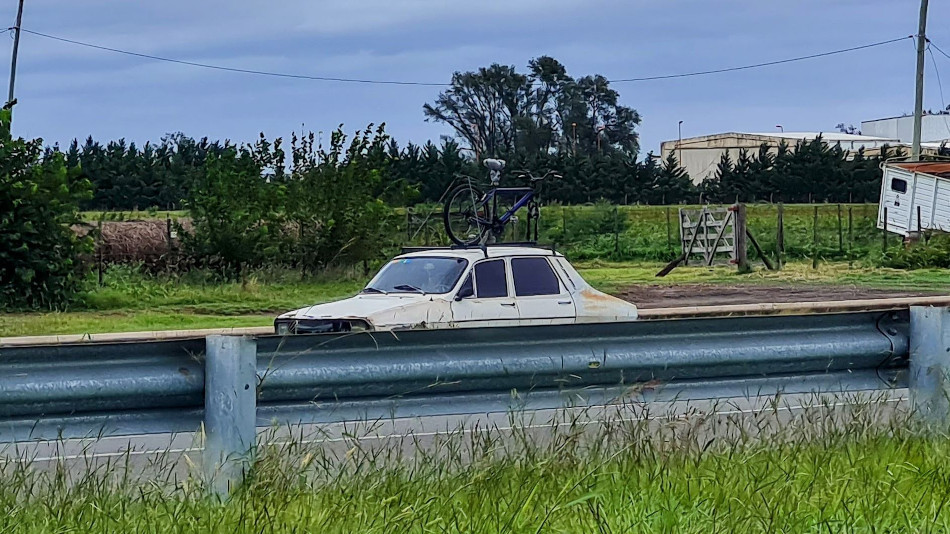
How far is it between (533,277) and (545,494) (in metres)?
8.64

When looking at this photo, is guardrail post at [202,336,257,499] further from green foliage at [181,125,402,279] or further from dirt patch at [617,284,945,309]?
green foliage at [181,125,402,279]

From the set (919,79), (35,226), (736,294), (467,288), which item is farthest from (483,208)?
(919,79)

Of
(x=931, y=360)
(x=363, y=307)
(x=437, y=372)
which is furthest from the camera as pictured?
(x=363, y=307)

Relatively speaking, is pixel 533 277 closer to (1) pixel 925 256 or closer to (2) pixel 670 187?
(1) pixel 925 256

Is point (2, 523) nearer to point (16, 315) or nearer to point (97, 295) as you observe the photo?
point (16, 315)

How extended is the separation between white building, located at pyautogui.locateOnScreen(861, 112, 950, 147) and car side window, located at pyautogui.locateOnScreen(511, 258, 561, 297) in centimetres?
9443

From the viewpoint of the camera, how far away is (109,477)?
4789 mm

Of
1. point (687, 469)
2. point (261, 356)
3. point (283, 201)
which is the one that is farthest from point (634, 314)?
point (283, 201)

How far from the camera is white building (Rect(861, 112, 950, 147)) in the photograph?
358 ft

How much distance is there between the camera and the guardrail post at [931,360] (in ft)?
18.9

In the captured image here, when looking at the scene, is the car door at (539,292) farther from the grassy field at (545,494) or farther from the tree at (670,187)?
the tree at (670,187)

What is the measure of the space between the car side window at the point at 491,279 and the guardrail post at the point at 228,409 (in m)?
8.40

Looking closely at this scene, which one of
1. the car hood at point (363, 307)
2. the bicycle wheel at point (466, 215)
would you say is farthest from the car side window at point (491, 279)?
the bicycle wheel at point (466, 215)

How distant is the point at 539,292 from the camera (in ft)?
43.6
